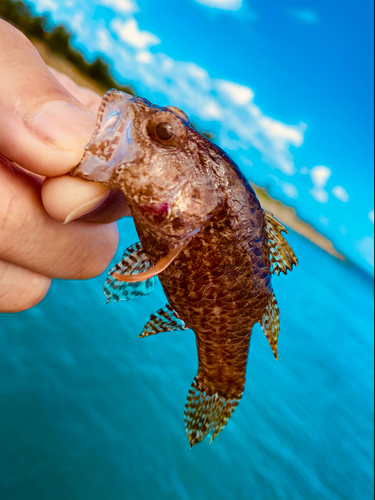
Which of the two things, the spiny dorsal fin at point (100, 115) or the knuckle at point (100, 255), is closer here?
the spiny dorsal fin at point (100, 115)

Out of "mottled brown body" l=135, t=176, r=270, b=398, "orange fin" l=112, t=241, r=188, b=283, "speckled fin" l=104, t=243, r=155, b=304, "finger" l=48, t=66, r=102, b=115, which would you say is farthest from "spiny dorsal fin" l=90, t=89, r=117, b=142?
"finger" l=48, t=66, r=102, b=115

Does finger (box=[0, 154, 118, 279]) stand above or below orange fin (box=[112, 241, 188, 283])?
below

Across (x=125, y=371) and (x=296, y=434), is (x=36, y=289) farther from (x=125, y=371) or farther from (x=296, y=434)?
(x=296, y=434)

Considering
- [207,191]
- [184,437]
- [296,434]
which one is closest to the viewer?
[207,191]

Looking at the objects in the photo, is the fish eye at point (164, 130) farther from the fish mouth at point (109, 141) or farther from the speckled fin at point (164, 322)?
the speckled fin at point (164, 322)

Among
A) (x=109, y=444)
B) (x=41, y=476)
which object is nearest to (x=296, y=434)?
(x=109, y=444)

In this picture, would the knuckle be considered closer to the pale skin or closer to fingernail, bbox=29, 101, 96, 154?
the pale skin

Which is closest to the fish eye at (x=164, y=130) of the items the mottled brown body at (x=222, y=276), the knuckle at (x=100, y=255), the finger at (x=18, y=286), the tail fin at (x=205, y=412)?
the mottled brown body at (x=222, y=276)
